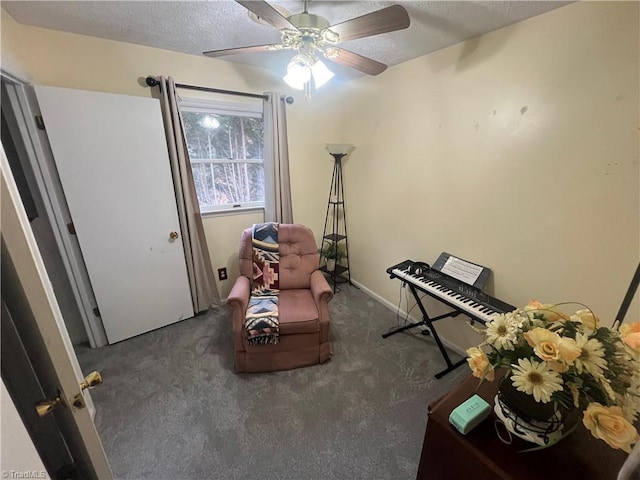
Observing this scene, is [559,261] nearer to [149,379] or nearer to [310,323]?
[310,323]

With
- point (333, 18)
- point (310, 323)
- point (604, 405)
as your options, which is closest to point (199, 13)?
point (333, 18)

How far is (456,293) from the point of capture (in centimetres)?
179

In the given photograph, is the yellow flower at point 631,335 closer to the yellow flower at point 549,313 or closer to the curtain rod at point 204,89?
the yellow flower at point 549,313

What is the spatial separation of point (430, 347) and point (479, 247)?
0.92 m

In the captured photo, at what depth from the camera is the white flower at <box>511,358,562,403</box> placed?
2.12 feet

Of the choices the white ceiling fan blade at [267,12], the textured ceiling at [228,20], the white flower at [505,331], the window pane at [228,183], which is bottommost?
the white flower at [505,331]

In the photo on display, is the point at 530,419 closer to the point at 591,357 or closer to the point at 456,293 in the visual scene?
the point at 591,357

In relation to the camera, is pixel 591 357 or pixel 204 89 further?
pixel 204 89

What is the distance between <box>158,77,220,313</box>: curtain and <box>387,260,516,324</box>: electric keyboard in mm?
1752

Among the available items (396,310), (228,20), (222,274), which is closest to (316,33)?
(228,20)

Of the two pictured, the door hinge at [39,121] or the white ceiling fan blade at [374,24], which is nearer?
the white ceiling fan blade at [374,24]

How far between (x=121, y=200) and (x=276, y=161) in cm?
134

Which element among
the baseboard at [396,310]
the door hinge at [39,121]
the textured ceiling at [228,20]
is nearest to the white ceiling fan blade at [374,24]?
the textured ceiling at [228,20]

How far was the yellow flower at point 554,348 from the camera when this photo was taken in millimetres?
633
